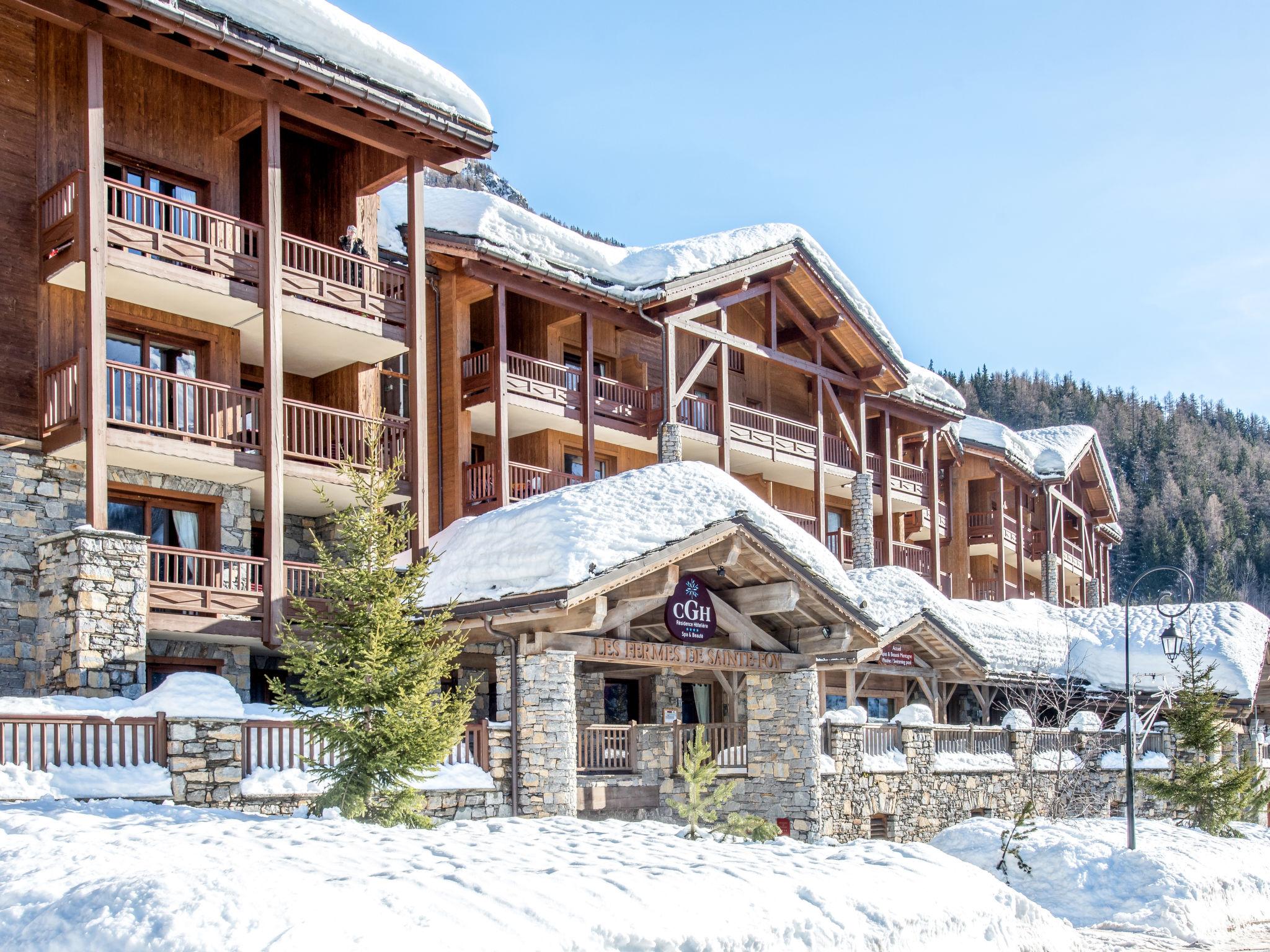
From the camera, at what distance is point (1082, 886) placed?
63.9ft

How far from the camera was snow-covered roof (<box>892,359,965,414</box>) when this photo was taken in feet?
126

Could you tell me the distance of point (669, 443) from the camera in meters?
29.6

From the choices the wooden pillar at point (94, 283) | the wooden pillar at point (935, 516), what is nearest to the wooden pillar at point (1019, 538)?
the wooden pillar at point (935, 516)

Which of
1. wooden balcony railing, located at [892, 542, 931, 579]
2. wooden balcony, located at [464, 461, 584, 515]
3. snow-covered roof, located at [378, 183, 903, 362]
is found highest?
snow-covered roof, located at [378, 183, 903, 362]

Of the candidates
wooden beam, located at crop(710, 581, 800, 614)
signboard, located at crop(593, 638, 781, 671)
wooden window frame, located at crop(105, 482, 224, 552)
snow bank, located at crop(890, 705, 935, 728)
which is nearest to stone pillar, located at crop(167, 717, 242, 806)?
signboard, located at crop(593, 638, 781, 671)

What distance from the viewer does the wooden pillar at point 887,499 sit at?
3694 centimetres

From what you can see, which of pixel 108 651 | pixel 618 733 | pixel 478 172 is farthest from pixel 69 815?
pixel 478 172

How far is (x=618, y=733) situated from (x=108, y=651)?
8.76 m

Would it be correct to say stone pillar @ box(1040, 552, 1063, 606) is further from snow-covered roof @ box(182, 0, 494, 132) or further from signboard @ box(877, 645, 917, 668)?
snow-covered roof @ box(182, 0, 494, 132)

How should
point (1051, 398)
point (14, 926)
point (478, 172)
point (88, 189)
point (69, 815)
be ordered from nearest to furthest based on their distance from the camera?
A: point (14, 926) → point (69, 815) → point (88, 189) → point (478, 172) → point (1051, 398)

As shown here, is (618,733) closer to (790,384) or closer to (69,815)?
(69,815)

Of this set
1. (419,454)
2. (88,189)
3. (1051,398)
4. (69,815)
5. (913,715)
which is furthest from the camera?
(1051,398)

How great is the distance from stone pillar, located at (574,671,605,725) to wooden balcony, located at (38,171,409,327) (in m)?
7.44

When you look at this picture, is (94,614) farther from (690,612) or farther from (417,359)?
(690,612)
